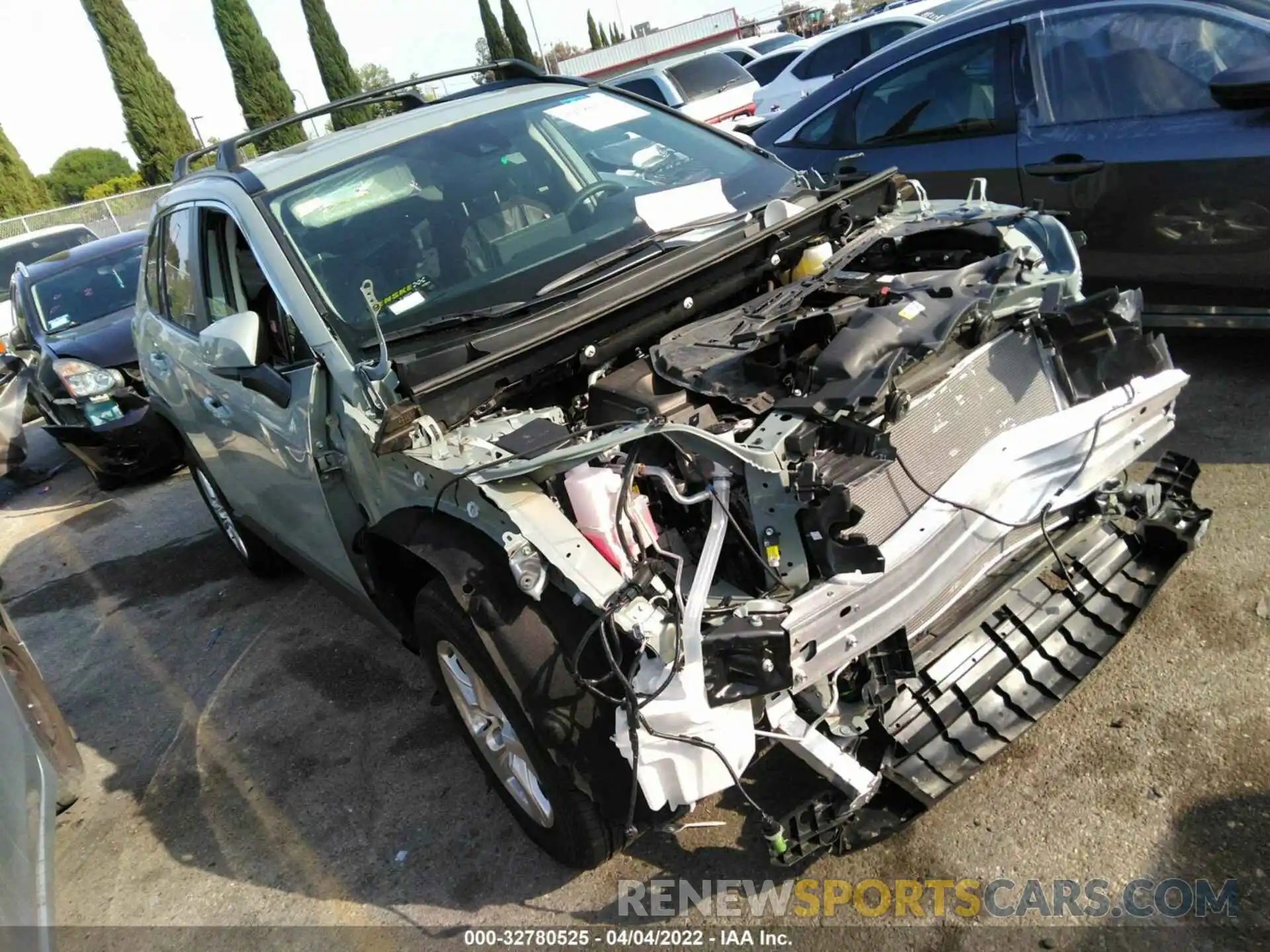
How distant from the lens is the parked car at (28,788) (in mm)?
2209

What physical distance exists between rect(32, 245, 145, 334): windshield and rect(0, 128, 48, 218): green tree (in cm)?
2494

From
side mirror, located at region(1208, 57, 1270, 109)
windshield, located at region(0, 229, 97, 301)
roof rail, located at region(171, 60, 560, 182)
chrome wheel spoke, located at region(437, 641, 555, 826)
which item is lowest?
chrome wheel spoke, located at region(437, 641, 555, 826)

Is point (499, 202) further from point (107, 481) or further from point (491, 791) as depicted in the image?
point (107, 481)

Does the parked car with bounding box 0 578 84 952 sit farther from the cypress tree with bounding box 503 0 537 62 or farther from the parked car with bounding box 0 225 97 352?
the cypress tree with bounding box 503 0 537 62

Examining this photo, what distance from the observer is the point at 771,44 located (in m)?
19.2

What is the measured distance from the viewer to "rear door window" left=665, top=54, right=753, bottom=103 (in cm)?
1230

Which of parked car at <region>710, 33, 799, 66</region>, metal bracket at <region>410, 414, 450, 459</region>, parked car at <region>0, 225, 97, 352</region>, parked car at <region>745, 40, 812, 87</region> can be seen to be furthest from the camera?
parked car at <region>710, 33, 799, 66</region>

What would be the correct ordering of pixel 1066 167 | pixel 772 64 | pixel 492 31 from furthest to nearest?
1. pixel 492 31
2. pixel 772 64
3. pixel 1066 167

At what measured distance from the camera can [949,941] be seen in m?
2.17

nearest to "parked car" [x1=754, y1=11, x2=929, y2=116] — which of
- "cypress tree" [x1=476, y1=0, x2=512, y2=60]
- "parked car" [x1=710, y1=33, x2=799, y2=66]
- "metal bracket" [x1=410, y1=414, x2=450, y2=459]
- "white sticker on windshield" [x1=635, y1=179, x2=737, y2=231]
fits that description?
"parked car" [x1=710, y1=33, x2=799, y2=66]

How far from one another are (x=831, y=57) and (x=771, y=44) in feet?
29.5

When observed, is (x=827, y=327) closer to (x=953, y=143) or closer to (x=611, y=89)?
(x=611, y=89)

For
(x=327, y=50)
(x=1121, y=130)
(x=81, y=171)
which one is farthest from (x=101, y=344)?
(x=81, y=171)

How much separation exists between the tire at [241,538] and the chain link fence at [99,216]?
67.2ft
